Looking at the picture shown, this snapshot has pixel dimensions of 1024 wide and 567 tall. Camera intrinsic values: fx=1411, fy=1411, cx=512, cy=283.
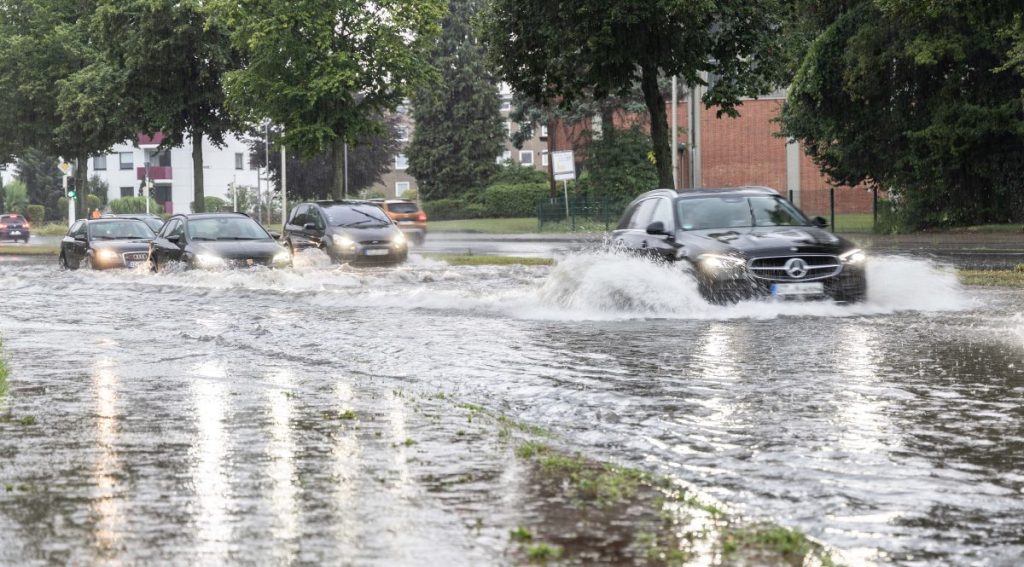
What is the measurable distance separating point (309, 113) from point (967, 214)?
792 inches

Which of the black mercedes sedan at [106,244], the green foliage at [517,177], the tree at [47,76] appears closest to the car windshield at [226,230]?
the black mercedes sedan at [106,244]

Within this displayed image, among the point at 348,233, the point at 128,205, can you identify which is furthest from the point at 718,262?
the point at 128,205

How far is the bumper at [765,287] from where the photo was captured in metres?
15.7

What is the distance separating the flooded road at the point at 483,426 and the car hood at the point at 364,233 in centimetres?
1182

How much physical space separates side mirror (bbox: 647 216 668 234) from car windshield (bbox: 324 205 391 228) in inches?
546

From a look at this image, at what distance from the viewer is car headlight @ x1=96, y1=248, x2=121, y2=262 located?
3053 cm

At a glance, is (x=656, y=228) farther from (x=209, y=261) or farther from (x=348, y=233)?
(x=348, y=233)

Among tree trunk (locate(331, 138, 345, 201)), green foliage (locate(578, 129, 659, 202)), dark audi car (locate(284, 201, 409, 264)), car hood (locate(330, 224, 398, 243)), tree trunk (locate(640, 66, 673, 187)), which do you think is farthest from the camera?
green foliage (locate(578, 129, 659, 202))

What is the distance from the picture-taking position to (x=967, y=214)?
4266 cm

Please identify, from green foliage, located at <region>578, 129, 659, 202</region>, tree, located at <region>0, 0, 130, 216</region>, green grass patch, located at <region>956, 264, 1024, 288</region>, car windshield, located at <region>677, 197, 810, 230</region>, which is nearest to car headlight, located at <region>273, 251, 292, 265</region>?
car windshield, located at <region>677, 197, 810, 230</region>

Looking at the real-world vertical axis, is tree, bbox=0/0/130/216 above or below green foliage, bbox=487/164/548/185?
above

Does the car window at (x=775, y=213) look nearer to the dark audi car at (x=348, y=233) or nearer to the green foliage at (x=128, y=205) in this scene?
the dark audi car at (x=348, y=233)

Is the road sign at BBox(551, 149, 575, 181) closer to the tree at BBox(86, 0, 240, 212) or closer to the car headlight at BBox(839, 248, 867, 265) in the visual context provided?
the tree at BBox(86, 0, 240, 212)

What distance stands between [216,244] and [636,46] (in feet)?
29.0
